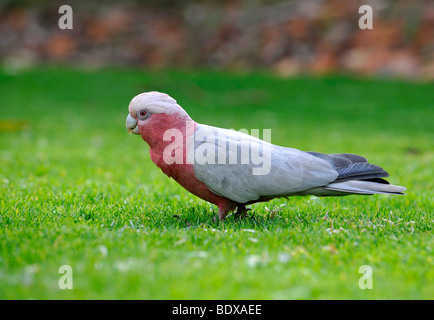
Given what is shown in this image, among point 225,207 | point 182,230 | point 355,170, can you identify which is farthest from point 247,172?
point 355,170

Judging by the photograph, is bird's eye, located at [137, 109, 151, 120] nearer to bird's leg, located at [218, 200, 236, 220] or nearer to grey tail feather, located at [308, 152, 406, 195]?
bird's leg, located at [218, 200, 236, 220]

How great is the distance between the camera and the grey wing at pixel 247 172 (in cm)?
382

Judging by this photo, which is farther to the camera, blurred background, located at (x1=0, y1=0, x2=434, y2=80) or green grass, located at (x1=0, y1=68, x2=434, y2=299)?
blurred background, located at (x1=0, y1=0, x2=434, y2=80)

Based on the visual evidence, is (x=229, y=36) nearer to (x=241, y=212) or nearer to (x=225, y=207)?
(x=241, y=212)

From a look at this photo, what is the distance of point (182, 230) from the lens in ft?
12.0

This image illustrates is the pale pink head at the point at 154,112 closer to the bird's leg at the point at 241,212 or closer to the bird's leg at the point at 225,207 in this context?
the bird's leg at the point at 225,207

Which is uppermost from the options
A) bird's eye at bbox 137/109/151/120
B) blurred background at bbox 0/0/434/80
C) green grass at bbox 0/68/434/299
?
blurred background at bbox 0/0/434/80

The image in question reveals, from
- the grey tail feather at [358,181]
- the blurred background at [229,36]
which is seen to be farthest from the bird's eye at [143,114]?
the blurred background at [229,36]

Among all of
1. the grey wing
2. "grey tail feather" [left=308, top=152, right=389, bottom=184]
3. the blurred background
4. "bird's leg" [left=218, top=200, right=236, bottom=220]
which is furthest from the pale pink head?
the blurred background

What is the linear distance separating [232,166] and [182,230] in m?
0.60

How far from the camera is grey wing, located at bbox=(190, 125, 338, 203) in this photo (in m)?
3.82

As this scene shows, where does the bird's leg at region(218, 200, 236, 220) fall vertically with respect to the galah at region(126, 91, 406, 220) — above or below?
below

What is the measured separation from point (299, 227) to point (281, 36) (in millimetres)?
14052

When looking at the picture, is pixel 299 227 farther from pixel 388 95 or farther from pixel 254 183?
pixel 388 95
